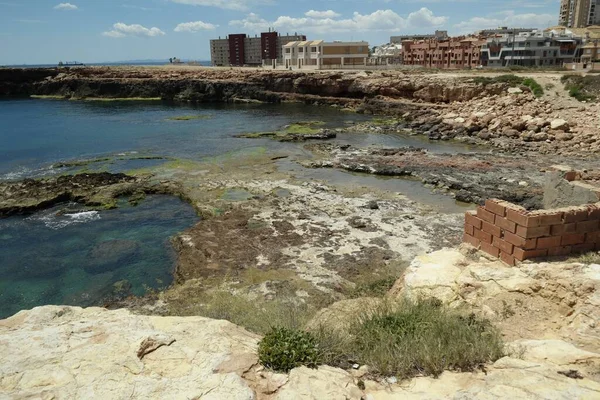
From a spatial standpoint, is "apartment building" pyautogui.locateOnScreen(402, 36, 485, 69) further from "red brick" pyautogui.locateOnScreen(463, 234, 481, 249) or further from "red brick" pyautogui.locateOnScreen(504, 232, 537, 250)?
"red brick" pyautogui.locateOnScreen(504, 232, 537, 250)

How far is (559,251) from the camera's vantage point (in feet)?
25.1

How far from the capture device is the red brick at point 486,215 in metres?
8.10

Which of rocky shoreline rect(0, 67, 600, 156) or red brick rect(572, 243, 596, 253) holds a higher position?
rocky shoreline rect(0, 67, 600, 156)

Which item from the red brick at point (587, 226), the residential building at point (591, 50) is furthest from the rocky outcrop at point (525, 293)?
the residential building at point (591, 50)

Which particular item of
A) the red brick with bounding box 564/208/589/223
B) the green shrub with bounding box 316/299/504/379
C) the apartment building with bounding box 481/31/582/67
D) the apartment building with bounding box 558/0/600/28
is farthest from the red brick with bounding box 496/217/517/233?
the apartment building with bounding box 558/0/600/28

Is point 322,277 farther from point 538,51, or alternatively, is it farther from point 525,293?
point 538,51

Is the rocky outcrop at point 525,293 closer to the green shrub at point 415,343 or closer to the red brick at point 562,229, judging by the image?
the green shrub at point 415,343

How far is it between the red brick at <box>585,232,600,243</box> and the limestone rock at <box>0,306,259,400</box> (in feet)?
20.3

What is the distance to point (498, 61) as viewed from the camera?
80.2 m

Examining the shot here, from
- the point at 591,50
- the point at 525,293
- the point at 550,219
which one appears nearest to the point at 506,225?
the point at 550,219

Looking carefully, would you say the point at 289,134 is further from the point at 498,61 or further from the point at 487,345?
the point at 498,61

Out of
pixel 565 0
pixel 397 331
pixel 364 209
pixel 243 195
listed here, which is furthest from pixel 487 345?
pixel 565 0

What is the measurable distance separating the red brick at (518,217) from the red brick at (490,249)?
76 cm

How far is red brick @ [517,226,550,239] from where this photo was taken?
289 inches
